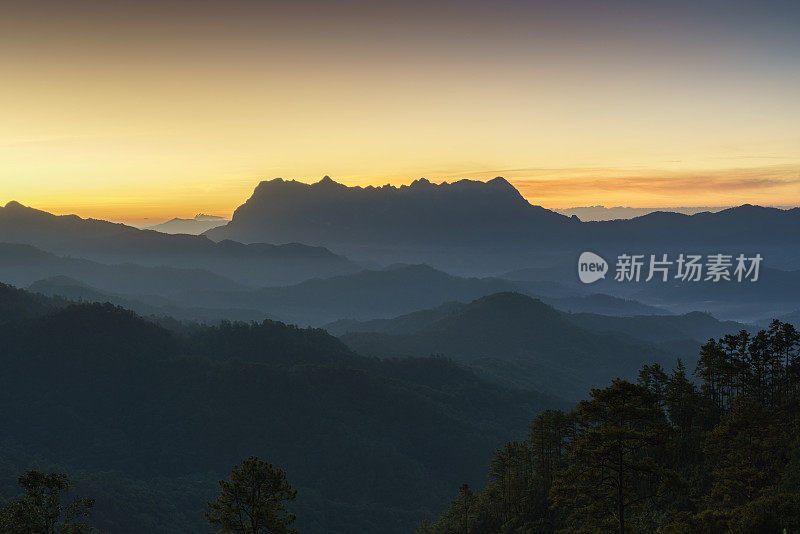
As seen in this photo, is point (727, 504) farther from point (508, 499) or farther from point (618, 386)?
point (508, 499)

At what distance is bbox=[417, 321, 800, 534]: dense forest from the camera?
4397 cm

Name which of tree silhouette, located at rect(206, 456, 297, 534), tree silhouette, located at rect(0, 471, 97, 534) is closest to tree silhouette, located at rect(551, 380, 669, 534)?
tree silhouette, located at rect(206, 456, 297, 534)

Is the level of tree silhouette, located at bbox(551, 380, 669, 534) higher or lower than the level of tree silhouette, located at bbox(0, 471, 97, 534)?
higher

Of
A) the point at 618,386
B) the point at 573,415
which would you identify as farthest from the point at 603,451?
the point at 573,415

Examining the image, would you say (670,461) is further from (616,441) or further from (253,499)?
(253,499)

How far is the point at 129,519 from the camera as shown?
18338 cm

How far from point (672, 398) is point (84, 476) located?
188 m

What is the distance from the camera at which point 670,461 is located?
71125 mm

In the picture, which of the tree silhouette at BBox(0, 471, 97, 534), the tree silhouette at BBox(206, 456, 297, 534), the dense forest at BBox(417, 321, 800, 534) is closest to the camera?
the dense forest at BBox(417, 321, 800, 534)

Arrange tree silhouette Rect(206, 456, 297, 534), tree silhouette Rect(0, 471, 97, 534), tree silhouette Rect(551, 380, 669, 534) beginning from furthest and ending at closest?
tree silhouette Rect(0, 471, 97, 534)
tree silhouette Rect(206, 456, 297, 534)
tree silhouette Rect(551, 380, 669, 534)

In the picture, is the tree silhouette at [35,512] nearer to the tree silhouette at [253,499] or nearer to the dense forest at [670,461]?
the tree silhouette at [253,499]

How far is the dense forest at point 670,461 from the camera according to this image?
4397 cm

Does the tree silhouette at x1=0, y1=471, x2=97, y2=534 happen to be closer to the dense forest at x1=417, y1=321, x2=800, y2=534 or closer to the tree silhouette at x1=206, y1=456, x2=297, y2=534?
the tree silhouette at x1=206, y1=456, x2=297, y2=534

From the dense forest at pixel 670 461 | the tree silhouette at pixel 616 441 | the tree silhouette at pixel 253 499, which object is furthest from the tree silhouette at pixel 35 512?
the dense forest at pixel 670 461
